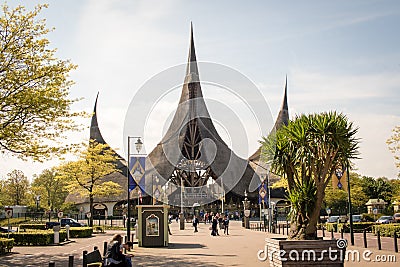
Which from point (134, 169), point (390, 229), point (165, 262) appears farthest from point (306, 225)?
point (390, 229)

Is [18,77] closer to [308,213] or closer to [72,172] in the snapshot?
[308,213]

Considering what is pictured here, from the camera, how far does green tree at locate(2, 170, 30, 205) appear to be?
70062mm

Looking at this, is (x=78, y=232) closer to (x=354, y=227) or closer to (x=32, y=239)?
(x=32, y=239)

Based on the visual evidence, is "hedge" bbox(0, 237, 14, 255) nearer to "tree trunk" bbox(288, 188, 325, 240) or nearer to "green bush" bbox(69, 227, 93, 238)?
"green bush" bbox(69, 227, 93, 238)

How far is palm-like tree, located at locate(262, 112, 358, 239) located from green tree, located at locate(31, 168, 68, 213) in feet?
209

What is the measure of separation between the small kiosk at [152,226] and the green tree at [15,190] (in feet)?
172

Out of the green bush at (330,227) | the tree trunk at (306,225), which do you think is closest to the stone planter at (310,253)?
the tree trunk at (306,225)

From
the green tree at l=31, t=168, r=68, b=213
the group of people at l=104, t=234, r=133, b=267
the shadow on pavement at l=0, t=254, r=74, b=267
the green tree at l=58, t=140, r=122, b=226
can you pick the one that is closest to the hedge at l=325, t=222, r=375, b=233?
the green tree at l=58, t=140, r=122, b=226

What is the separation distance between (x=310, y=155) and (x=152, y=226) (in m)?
11.9

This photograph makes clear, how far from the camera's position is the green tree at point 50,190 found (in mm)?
73750

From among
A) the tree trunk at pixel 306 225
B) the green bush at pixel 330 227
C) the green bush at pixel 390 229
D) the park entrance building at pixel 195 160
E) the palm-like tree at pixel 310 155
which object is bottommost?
the green bush at pixel 330 227

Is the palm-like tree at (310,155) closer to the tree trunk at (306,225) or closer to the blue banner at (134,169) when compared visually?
the tree trunk at (306,225)

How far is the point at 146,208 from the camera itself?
900 inches

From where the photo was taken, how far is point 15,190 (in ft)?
234
